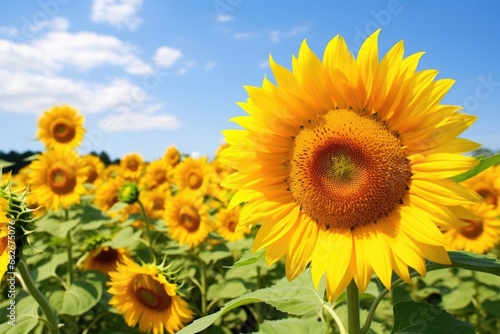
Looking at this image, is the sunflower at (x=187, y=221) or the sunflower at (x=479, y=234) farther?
the sunflower at (x=187, y=221)

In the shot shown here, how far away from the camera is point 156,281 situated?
332cm

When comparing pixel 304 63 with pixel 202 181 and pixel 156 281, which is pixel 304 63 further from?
pixel 202 181

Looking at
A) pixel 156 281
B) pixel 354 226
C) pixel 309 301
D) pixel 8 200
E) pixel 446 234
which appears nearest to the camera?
pixel 354 226

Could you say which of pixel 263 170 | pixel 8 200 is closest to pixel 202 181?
pixel 8 200

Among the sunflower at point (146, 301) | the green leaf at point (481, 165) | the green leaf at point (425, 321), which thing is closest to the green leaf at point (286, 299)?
the green leaf at point (425, 321)

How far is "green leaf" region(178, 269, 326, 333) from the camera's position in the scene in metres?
1.70

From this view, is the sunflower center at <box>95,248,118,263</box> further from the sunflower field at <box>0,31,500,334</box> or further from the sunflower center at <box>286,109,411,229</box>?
the sunflower center at <box>286,109,411,229</box>

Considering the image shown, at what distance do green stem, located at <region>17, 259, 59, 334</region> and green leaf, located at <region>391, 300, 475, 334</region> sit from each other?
1716 millimetres

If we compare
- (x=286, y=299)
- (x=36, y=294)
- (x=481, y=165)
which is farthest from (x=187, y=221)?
(x=481, y=165)

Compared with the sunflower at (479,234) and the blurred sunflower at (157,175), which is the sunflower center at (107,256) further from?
the sunflower at (479,234)

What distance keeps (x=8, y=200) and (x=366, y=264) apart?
1.65 metres

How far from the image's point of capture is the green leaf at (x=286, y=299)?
5.59 ft

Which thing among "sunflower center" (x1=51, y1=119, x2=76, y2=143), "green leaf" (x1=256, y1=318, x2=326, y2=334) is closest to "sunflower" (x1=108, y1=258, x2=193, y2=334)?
"green leaf" (x1=256, y1=318, x2=326, y2=334)

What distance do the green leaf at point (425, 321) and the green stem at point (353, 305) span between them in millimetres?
217
